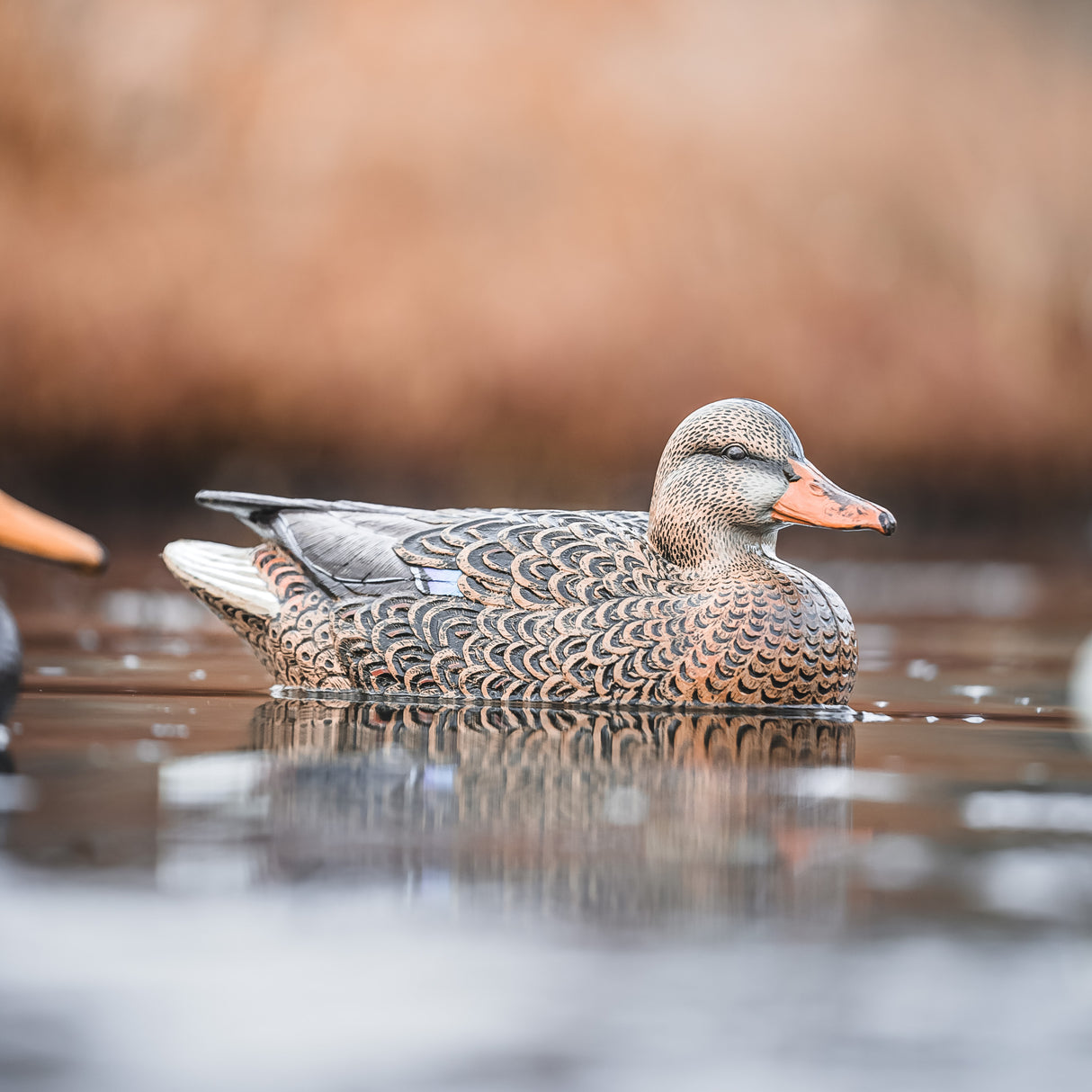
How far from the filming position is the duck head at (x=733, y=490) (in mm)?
6414

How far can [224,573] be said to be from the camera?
6992 mm

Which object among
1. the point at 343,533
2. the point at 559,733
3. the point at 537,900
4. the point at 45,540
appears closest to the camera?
the point at 537,900

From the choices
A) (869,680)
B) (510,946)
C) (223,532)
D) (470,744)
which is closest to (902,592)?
(869,680)

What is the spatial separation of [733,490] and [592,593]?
65cm

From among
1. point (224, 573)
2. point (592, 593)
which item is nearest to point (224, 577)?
point (224, 573)

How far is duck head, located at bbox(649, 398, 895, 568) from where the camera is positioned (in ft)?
21.0

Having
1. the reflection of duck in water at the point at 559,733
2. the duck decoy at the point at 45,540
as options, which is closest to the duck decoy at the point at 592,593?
the reflection of duck in water at the point at 559,733

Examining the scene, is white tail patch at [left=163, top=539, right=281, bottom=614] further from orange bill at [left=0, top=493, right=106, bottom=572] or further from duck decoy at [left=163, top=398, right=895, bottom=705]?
orange bill at [left=0, top=493, right=106, bottom=572]

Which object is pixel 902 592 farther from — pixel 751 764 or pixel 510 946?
pixel 510 946

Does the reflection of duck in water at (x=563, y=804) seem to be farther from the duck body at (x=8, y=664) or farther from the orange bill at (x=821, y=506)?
the duck body at (x=8, y=664)

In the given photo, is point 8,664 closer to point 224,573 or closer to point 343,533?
point 224,573

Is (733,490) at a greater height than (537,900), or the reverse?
(733,490)

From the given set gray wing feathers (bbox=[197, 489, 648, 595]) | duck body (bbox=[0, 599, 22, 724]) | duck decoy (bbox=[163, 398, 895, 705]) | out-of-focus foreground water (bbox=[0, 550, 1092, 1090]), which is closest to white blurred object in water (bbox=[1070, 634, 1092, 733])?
out-of-focus foreground water (bbox=[0, 550, 1092, 1090])

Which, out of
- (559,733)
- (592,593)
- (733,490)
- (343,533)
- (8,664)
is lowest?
(559,733)
